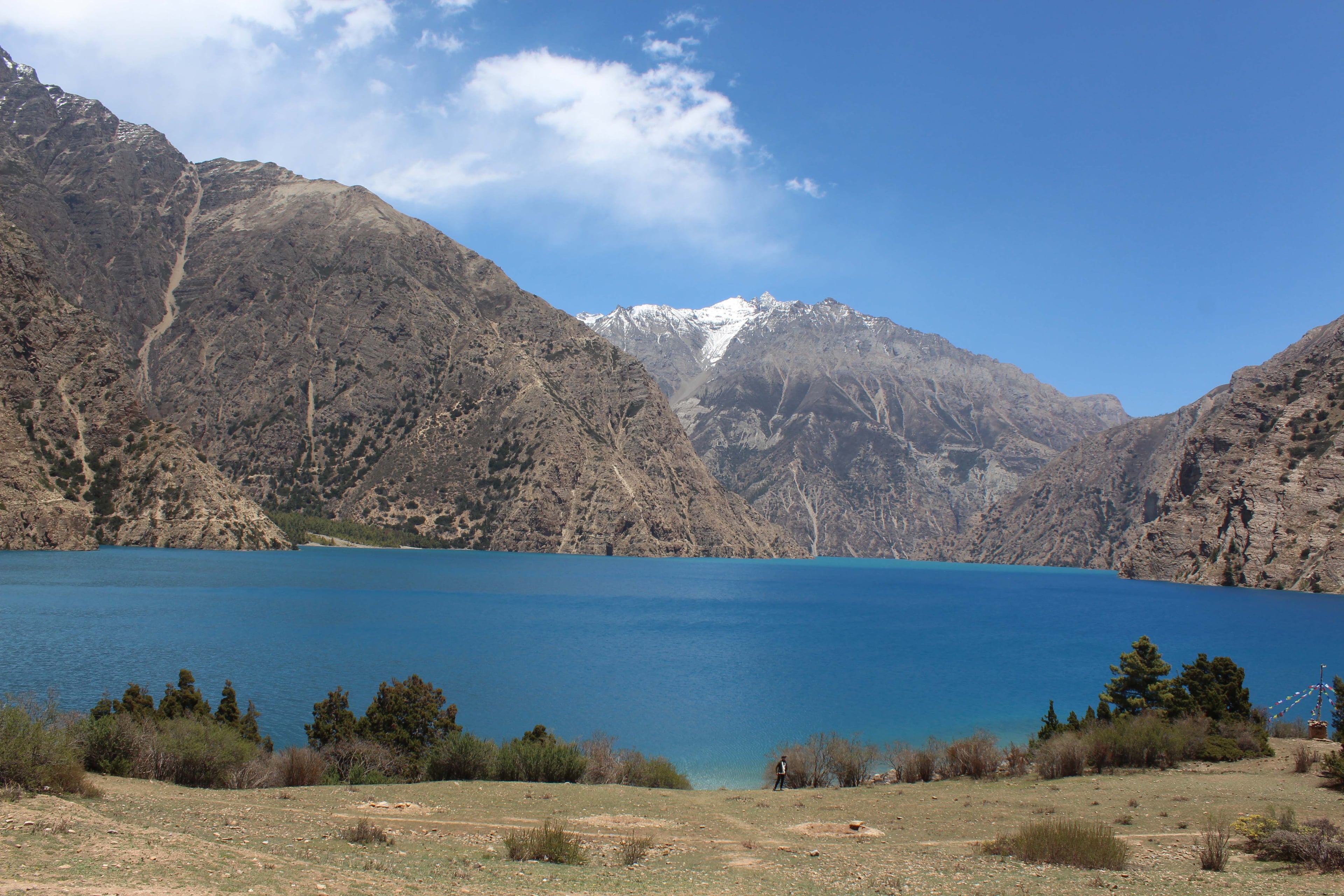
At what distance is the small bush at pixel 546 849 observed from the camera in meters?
14.0

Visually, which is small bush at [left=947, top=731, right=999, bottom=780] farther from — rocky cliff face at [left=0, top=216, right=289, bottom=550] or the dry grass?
rocky cliff face at [left=0, top=216, right=289, bottom=550]

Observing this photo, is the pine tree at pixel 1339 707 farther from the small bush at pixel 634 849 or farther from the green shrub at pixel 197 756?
the green shrub at pixel 197 756

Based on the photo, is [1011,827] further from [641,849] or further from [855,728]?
[855,728]

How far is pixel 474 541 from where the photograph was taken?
629 feet

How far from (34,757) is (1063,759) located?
26679 millimetres

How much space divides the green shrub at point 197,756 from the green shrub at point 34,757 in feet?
13.5

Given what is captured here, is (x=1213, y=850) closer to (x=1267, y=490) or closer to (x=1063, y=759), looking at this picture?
(x=1063, y=759)

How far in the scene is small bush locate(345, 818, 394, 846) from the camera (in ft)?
47.2

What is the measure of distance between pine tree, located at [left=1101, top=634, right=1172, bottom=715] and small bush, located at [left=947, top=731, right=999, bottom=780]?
826cm

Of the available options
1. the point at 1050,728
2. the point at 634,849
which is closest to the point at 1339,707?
the point at 1050,728

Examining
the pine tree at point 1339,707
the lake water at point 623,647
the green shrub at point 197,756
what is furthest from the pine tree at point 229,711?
the pine tree at point 1339,707

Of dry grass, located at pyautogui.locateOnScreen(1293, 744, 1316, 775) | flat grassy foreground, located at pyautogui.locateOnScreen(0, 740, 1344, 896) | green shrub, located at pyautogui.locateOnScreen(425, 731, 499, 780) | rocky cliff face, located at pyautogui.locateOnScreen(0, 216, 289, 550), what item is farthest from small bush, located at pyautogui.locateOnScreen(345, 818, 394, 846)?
rocky cliff face, located at pyautogui.locateOnScreen(0, 216, 289, 550)

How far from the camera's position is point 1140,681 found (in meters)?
33.0

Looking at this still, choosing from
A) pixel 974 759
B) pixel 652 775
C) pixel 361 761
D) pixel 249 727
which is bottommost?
pixel 652 775
